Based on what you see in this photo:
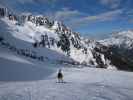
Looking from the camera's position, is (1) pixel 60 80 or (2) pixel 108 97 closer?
(2) pixel 108 97

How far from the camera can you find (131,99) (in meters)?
25.8

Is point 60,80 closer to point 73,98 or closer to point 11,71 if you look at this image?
point 73,98

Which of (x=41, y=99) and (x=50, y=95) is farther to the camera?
(x=50, y=95)

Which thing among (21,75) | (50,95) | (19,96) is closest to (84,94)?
(50,95)

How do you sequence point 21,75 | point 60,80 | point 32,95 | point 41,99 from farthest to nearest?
1. point 21,75
2. point 60,80
3. point 32,95
4. point 41,99

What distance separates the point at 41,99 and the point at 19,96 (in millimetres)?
3031

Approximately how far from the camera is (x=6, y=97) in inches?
909

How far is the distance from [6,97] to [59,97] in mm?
5901

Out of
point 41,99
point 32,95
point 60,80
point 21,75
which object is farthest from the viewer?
point 21,75

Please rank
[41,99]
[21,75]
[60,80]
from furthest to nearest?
[21,75] < [60,80] < [41,99]

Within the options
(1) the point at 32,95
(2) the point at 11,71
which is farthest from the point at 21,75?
(1) the point at 32,95

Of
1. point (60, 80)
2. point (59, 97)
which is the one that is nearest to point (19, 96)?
point (59, 97)

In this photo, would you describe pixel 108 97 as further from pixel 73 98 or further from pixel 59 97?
pixel 59 97

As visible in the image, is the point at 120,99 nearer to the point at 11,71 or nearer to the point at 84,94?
the point at 84,94
